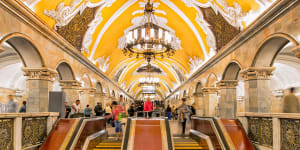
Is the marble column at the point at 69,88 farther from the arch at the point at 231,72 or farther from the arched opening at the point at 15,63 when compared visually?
the arch at the point at 231,72

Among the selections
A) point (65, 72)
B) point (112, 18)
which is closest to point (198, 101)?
point (112, 18)

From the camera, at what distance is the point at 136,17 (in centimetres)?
1560

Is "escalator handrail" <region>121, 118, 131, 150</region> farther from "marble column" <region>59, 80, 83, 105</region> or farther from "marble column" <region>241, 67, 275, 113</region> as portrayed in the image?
"marble column" <region>59, 80, 83, 105</region>

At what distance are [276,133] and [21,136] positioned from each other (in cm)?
554

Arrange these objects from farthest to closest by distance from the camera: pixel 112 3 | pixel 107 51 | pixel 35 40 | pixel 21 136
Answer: pixel 107 51 < pixel 112 3 < pixel 35 40 < pixel 21 136

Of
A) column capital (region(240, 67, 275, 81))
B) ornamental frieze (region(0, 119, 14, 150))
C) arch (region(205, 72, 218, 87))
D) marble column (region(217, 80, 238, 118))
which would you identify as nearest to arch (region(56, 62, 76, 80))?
ornamental frieze (region(0, 119, 14, 150))

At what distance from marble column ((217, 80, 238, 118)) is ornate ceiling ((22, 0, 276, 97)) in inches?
75.7

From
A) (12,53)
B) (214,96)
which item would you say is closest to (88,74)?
(12,53)

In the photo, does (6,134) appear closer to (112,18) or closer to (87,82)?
(112,18)

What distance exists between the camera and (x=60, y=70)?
11.4 metres

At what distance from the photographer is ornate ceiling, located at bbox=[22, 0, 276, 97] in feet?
30.0

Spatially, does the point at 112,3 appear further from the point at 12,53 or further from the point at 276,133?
the point at 276,133

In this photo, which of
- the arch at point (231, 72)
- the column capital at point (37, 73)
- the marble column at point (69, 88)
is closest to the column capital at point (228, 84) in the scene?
the arch at point (231, 72)

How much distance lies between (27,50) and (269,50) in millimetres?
7774
